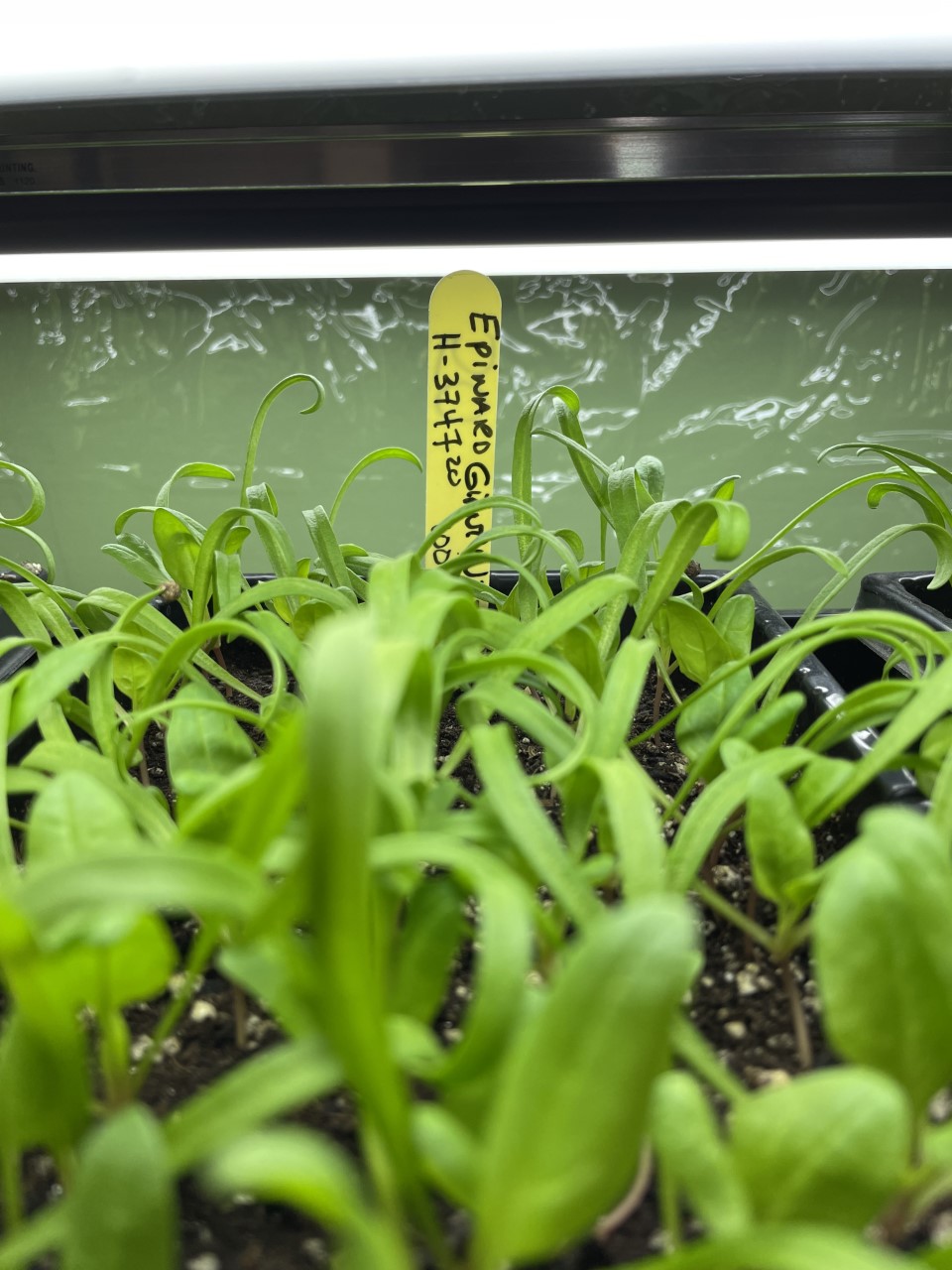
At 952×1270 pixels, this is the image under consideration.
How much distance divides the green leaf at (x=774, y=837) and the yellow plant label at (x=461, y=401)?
31cm

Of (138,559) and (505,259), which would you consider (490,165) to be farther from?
(138,559)

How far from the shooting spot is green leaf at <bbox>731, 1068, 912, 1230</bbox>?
20cm

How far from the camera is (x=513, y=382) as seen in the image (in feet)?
2.75

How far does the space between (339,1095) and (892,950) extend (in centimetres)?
20

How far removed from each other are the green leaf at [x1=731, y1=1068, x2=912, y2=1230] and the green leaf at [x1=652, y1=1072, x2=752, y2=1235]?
12 mm

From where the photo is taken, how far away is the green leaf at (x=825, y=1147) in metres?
0.20

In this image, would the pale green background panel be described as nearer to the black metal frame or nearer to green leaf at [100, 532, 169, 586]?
the black metal frame

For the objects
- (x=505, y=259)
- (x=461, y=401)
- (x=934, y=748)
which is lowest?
(x=934, y=748)

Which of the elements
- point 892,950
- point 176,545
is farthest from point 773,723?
point 176,545

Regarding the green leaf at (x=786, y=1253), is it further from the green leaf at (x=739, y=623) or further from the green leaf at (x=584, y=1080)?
the green leaf at (x=739, y=623)

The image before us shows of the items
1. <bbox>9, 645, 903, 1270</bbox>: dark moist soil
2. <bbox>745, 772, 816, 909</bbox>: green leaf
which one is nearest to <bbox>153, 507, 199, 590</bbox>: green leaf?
<bbox>9, 645, 903, 1270</bbox>: dark moist soil

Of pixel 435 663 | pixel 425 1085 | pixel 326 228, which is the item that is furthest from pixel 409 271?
pixel 425 1085

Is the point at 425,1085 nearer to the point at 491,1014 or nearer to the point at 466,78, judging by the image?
the point at 491,1014

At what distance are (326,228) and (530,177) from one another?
0.52 ft
